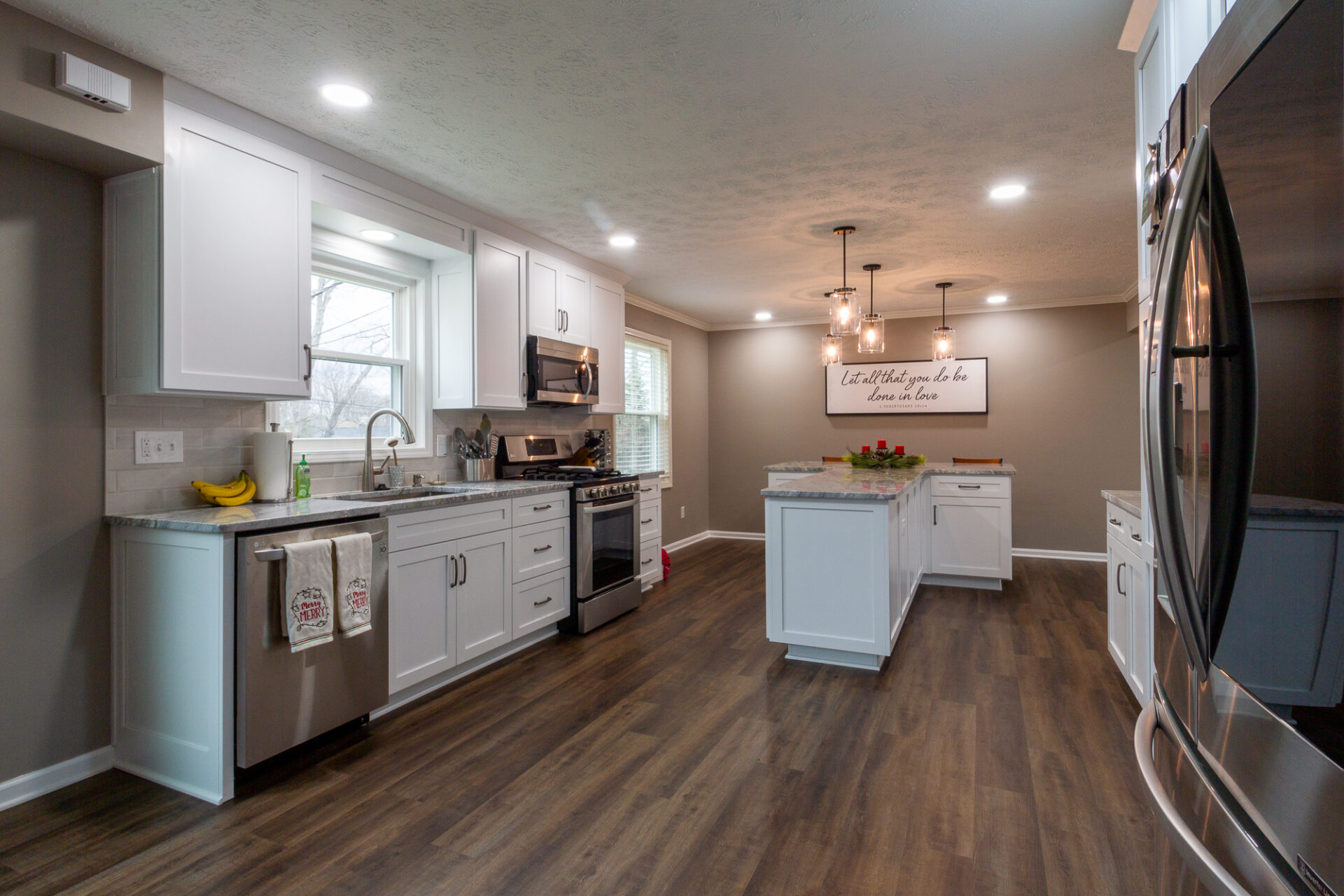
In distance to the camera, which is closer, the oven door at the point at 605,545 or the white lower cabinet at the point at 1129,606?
the white lower cabinet at the point at 1129,606

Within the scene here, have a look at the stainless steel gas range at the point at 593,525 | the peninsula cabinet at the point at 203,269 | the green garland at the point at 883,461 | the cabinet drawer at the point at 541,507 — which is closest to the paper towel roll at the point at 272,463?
the peninsula cabinet at the point at 203,269

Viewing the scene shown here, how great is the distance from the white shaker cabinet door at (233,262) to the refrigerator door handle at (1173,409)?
2.69 m

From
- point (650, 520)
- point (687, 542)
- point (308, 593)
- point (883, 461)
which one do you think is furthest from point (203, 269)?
point (687, 542)

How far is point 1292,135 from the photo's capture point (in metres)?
0.62

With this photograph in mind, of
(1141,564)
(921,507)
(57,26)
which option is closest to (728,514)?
(921,507)

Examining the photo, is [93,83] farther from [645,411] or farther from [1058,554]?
[1058,554]

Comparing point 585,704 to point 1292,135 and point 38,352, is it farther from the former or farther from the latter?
point 1292,135

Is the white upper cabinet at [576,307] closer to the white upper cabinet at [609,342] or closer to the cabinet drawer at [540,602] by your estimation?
the white upper cabinet at [609,342]

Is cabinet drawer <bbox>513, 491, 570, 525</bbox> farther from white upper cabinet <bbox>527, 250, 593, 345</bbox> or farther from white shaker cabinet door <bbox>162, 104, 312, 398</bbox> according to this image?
white shaker cabinet door <bbox>162, 104, 312, 398</bbox>

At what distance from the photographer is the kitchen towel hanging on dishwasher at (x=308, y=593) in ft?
7.50

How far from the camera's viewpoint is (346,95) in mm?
2496

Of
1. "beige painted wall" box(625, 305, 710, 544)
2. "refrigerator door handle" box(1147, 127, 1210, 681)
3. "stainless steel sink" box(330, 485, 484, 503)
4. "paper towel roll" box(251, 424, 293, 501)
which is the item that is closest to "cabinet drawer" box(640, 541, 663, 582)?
"beige painted wall" box(625, 305, 710, 544)

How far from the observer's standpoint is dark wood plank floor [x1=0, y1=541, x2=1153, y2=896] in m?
1.80

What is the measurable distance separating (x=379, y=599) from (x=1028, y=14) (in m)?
2.94
